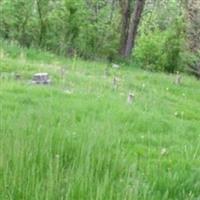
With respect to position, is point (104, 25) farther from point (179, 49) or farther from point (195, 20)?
point (195, 20)

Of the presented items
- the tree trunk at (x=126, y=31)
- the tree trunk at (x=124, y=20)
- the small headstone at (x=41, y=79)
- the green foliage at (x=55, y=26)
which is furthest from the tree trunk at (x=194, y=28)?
the small headstone at (x=41, y=79)

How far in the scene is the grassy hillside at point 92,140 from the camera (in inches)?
147

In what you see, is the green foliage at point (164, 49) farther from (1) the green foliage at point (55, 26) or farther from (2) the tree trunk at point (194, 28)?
(1) the green foliage at point (55, 26)

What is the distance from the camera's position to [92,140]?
4.39m

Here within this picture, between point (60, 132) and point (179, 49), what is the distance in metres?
12.9

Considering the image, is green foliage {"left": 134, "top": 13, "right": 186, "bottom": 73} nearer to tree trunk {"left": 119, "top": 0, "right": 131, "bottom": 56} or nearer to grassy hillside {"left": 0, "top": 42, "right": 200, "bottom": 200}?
tree trunk {"left": 119, "top": 0, "right": 131, "bottom": 56}

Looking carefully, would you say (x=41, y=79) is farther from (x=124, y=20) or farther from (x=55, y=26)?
(x=124, y=20)

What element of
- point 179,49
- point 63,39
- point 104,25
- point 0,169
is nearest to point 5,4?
point 63,39

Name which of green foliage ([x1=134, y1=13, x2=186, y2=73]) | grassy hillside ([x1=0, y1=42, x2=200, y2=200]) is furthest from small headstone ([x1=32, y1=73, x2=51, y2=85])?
green foliage ([x1=134, y1=13, x2=186, y2=73])

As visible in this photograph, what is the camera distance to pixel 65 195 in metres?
3.64

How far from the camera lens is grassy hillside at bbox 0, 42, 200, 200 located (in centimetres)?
372

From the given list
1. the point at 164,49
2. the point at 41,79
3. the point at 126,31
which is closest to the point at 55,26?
the point at 164,49

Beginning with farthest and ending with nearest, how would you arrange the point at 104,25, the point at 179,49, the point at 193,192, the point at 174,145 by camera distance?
the point at 104,25
the point at 179,49
the point at 174,145
the point at 193,192

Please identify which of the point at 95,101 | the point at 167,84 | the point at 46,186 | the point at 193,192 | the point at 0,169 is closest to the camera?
the point at 46,186
